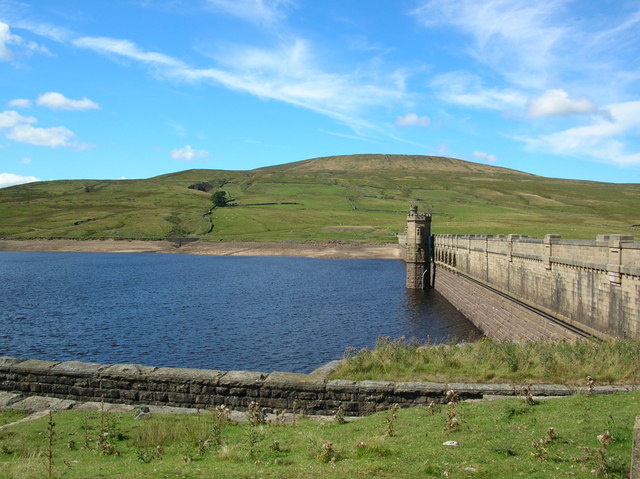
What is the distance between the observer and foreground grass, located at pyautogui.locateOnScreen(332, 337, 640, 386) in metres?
14.1

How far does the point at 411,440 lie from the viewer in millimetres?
9477

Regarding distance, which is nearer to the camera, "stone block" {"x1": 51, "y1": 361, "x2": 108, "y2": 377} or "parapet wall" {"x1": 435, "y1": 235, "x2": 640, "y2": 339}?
"stone block" {"x1": 51, "y1": 361, "x2": 108, "y2": 377}

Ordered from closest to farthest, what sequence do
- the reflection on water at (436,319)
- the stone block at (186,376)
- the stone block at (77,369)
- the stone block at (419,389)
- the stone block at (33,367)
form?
the stone block at (419,389)
the stone block at (186,376)
the stone block at (77,369)
the stone block at (33,367)
the reflection on water at (436,319)

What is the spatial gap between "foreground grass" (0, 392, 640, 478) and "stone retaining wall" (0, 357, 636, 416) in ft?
4.57

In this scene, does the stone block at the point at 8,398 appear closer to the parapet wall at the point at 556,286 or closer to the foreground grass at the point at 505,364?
the foreground grass at the point at 505,364

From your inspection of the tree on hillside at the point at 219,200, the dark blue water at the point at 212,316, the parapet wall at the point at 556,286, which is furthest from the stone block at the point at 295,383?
the tree on hillside at the point at 219,200

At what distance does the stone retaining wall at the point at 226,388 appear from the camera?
13.8 meters

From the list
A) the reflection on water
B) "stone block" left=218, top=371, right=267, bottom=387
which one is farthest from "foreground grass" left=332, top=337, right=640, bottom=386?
the reflection on water

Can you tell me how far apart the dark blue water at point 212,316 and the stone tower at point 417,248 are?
2702mm

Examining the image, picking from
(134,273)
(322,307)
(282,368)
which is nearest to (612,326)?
(282,368)

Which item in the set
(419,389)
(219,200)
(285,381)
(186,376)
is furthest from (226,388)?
(219,200)

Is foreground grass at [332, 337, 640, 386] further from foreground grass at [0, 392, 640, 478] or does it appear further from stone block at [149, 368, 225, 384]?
stone block at [149, 368, 225, 384]

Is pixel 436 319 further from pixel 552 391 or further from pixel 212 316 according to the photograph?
pixel 552 391

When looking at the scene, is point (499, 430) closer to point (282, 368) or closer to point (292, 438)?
point (292, 438)
